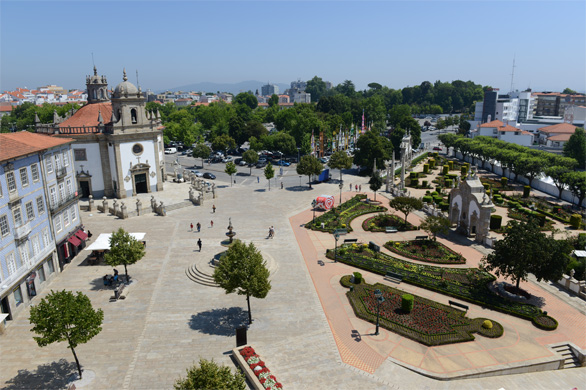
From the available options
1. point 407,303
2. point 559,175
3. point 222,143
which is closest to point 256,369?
point 407,303

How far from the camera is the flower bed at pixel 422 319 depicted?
83.2 ft

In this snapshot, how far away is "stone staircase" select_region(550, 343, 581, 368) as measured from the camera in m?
24.1

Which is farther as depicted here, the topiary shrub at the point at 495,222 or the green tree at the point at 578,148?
the green tree at the point at 578,148

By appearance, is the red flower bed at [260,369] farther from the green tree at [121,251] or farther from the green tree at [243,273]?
the green tree at [121,251]

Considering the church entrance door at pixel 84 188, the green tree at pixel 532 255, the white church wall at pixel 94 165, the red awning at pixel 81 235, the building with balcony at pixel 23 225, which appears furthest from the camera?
the church entrance door at pixel 84 188

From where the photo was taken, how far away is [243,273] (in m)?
25.9

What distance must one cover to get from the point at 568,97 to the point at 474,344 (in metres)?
196

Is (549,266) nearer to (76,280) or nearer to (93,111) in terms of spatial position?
(76,280)

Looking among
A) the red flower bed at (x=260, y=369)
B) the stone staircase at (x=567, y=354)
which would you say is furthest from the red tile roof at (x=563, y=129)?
the red flower bed at (x=260, y=369)

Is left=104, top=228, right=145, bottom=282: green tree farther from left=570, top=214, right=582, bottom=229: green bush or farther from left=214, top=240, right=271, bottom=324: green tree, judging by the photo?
left=570, top=214, right=582, bottom=229: green bush

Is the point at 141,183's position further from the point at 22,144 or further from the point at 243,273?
the point at 243,273

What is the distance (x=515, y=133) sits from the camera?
114m

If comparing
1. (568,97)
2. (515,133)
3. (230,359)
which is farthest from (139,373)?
(568,97)

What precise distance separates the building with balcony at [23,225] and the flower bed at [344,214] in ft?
88.9
